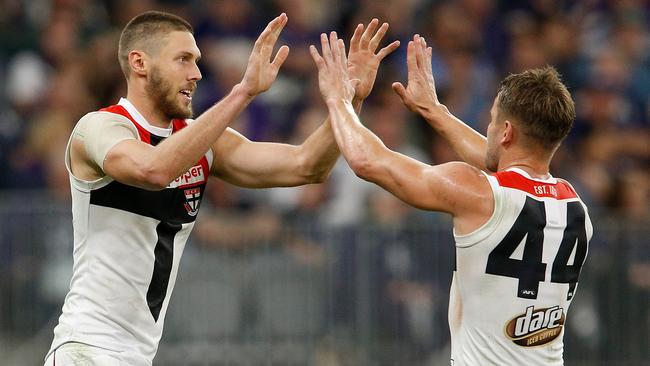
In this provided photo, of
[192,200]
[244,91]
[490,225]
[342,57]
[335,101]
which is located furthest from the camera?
[192,200]

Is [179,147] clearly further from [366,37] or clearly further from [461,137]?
[461,137]

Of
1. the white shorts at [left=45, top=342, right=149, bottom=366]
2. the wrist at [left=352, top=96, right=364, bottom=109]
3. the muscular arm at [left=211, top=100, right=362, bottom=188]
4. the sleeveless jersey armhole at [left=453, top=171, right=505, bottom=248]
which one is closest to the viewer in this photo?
the sleeveless jersey armhole at [left=453, top=171, right=505, bottom=248]

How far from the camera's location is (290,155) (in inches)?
286

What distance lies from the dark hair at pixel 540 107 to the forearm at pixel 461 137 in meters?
0.90

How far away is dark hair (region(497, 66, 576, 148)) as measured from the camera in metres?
6.26

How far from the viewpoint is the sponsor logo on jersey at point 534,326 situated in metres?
6.21

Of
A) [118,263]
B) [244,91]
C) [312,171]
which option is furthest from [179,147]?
[312,171]

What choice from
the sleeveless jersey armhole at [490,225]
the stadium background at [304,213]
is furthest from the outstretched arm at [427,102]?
the stadium background at [304,213]

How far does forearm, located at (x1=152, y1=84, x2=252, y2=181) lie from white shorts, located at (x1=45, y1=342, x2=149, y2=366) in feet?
3.38

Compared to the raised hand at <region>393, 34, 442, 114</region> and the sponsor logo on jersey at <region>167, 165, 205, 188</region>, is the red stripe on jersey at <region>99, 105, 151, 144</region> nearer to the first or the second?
the sponsor logo on jersey at <region>167, 165, 205, 188</region>

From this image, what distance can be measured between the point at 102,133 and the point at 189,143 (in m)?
0.56

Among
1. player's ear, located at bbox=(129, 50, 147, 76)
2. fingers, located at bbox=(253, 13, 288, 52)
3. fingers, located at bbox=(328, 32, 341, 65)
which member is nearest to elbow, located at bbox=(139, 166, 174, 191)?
fingers, located at bbox=(253, 13, 288, 52)

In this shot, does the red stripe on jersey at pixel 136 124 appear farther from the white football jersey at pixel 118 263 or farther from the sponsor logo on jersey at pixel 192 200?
the sponsor logo on jersey at pixel 192 200

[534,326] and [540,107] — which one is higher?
[540,107]
